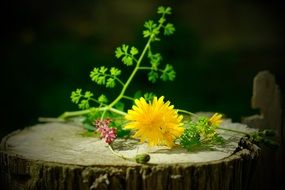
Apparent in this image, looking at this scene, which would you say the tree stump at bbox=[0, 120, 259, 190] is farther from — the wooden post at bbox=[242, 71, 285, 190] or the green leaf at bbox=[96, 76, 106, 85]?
the wooden post at bbox=[242, 71, 285, 190]

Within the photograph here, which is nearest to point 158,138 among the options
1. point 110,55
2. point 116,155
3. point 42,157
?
point 116,155

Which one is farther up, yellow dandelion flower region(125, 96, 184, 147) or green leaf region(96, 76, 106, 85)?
green leaf region(96, 76, 106, 85)

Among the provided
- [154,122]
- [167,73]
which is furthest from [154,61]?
[154,122]

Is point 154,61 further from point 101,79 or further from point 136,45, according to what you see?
point 136,45

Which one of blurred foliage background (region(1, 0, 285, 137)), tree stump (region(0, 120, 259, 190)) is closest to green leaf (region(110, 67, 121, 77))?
tree stump (region(0, 120, 259, 190))

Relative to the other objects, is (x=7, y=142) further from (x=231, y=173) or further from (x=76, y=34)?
(x=76, y=34)
